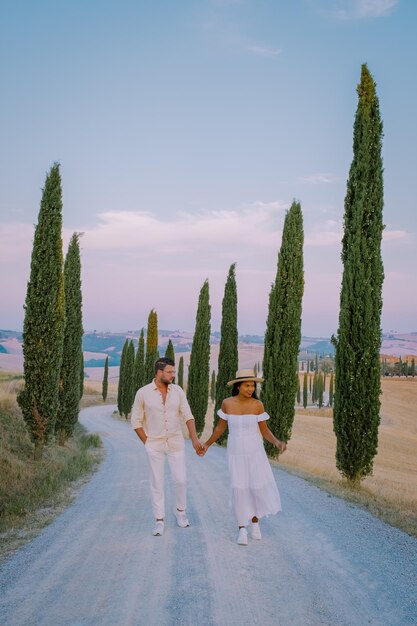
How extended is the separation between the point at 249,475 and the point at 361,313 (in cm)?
729

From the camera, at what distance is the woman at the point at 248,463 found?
6.24 meters

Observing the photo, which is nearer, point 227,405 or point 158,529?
point 158,529

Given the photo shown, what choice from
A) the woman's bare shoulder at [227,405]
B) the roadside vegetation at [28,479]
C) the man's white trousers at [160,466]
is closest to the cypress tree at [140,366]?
the roadside vegetation at [28,479]

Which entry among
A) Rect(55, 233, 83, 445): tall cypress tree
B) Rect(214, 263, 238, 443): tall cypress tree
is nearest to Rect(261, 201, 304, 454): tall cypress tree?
Rect(214, 263, 238, 443): tall cypress tree

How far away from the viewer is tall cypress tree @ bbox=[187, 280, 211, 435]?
3008 centimetres

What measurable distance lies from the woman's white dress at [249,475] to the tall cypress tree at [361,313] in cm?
652

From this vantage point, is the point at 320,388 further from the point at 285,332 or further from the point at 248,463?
the point at 248,463

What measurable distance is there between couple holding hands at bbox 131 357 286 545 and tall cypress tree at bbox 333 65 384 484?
610 centimetres

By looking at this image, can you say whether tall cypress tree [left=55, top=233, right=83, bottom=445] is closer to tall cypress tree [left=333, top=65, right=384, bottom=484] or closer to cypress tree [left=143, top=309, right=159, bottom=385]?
tall cypress tree [left=333, top=65, right=384, bottom=484]

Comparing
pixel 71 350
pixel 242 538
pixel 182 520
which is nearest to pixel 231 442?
pixel 242 538

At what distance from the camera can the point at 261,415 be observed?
6523mm

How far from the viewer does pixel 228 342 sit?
1059 inches

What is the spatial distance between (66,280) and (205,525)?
17.1 metres

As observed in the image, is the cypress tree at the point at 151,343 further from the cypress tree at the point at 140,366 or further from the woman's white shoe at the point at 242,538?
the woman's white shoe at the point at 242,538
